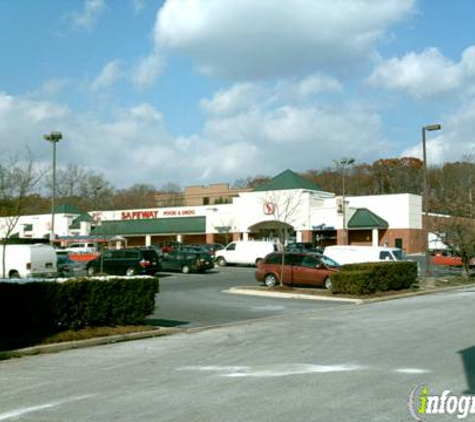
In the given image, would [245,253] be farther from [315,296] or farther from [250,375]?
[250,375]

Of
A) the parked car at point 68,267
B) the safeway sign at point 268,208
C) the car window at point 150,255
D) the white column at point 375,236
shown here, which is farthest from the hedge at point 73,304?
the white column at point 375,236

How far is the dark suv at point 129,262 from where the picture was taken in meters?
37.2

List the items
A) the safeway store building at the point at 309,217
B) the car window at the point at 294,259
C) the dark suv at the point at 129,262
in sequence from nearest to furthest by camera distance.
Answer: the car window at the point at 294,259, the dark suv at the point at 129,262, the safeway store building at the point at 309,217

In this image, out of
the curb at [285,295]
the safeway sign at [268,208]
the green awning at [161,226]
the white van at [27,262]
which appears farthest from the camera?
the green awning at [161,226]

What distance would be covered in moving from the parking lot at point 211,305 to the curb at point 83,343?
5.31 feet

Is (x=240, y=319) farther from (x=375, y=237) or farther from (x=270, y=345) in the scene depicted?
(x=375, y=237)

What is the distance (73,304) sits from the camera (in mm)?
14430

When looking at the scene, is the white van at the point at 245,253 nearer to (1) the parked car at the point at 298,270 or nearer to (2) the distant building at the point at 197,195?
(1) the parked car at the point at 298,270

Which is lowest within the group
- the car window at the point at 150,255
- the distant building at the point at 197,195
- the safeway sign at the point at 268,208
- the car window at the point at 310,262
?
the car window at the point at 310,262

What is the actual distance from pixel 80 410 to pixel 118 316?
7.82 m

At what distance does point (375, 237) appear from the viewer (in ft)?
241
